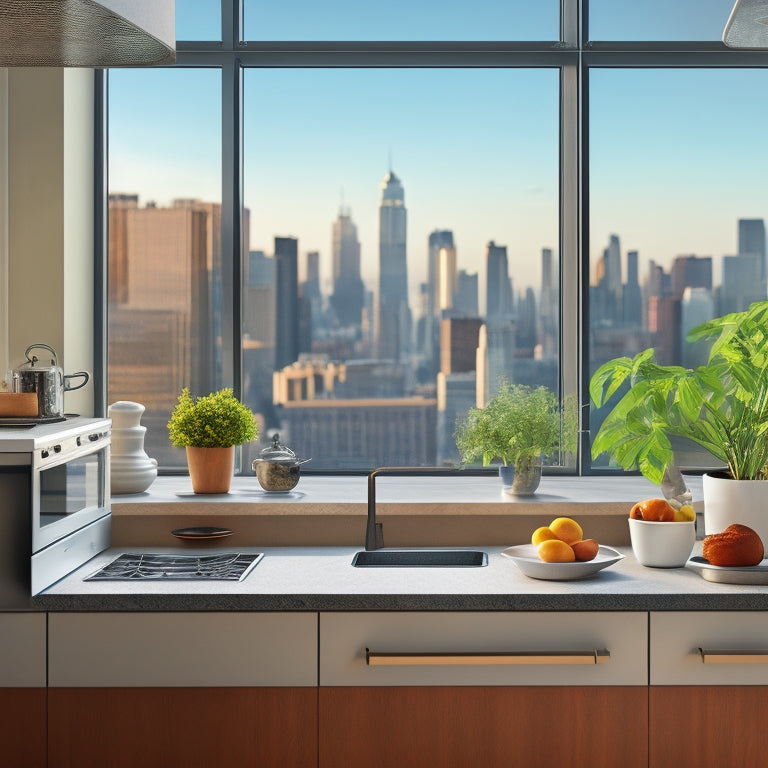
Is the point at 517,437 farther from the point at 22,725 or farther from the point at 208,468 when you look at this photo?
the point at 22,725

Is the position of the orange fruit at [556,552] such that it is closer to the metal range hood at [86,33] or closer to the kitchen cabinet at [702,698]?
the kitchen cabinet at [702,698]

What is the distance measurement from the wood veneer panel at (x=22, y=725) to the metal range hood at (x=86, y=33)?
1373mm

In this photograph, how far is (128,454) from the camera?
2.80 m

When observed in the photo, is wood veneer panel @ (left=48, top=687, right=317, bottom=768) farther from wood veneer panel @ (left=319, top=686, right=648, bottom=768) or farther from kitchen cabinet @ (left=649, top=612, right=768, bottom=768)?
kitchen cabinet @ (left=649, top=612, right=768, bottom=768)

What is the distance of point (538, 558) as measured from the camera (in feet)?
7.73

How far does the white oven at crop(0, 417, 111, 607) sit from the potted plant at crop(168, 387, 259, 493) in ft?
1.19

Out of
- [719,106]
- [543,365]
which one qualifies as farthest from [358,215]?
[719,106]

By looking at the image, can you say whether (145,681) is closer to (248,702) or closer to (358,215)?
(248,702)

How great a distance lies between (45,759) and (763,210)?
279 cm

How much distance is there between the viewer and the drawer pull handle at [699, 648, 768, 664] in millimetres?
2078

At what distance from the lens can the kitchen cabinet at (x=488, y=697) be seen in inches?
82.1

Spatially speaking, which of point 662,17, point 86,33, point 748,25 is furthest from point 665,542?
point 662,17

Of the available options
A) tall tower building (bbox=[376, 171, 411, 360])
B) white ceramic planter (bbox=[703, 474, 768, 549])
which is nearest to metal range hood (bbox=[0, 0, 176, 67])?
tall tower building (bbox=[376, 171, 411, 360])

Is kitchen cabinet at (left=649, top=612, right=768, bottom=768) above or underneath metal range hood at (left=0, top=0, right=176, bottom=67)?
underneath
